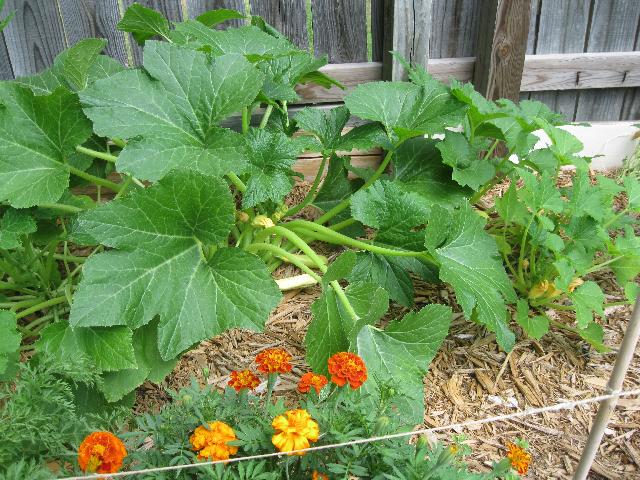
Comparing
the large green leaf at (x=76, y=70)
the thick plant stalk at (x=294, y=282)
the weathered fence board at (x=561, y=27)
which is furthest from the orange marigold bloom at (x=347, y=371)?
the weathered fence board at (x=561, y=27)

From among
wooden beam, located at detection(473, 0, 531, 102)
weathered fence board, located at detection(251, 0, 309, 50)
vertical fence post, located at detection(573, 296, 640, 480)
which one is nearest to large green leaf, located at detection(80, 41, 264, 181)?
weathered fence board, located at detection(251, 0, 309, 50)

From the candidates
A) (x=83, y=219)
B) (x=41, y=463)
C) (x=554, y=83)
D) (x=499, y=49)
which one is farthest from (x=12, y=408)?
(x=554, y=83)

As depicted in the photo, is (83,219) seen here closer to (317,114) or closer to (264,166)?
(264,166)

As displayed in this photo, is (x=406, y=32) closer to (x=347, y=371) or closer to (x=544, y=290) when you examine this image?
(x=544, y=290)

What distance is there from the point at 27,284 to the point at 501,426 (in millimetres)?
1793

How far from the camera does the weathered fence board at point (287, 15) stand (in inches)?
104

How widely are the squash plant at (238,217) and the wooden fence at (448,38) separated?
0.37 m

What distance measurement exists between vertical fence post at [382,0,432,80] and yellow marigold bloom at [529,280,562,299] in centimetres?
124

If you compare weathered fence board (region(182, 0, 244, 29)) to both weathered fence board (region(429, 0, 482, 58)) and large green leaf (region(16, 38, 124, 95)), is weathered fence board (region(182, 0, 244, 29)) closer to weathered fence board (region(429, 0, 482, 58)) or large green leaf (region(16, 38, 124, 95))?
large green leaf (region(16, 38, 124, 95))

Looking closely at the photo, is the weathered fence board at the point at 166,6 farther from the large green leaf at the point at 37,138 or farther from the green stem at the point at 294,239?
the green stem at the point at 294,239

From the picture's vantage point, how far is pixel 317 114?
87.1 inches

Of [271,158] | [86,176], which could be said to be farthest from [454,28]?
[86,176]

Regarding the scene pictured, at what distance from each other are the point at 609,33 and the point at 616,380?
8.34 ft

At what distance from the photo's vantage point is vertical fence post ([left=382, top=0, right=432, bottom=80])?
2598 millimetres
